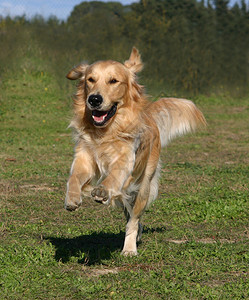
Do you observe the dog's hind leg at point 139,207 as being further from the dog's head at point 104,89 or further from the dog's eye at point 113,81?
the dog's eye at point 113,81

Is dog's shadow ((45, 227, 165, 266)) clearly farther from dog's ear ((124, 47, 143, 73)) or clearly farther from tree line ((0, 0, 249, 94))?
tree line ((0, 0, 249, 94))

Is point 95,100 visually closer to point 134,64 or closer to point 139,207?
point 134,64

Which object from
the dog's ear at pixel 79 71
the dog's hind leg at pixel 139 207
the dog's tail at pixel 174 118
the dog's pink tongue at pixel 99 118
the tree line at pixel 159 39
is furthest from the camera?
the tree line at pixel 159 39

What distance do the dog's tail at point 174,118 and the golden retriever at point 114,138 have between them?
2.22 feet

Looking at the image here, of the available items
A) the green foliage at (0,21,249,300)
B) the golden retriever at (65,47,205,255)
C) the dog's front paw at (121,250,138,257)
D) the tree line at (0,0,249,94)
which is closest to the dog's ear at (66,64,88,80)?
the golden retriever at (65,47,205,255)

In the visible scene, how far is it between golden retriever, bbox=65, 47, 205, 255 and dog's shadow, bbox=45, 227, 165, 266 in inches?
9.7

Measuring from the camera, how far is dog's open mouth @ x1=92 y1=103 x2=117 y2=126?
4.75 m

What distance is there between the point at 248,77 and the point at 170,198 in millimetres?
19043

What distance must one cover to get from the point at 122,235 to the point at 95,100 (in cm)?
190

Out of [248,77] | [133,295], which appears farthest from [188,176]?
[248,77]

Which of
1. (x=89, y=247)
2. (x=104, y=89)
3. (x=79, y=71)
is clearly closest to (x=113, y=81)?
(x=104, y=89)

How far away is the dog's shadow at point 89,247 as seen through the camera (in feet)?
15.6

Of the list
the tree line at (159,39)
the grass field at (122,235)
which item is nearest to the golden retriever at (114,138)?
the grass field at (122,235)

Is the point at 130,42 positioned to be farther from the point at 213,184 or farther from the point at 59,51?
the point at 213,184
